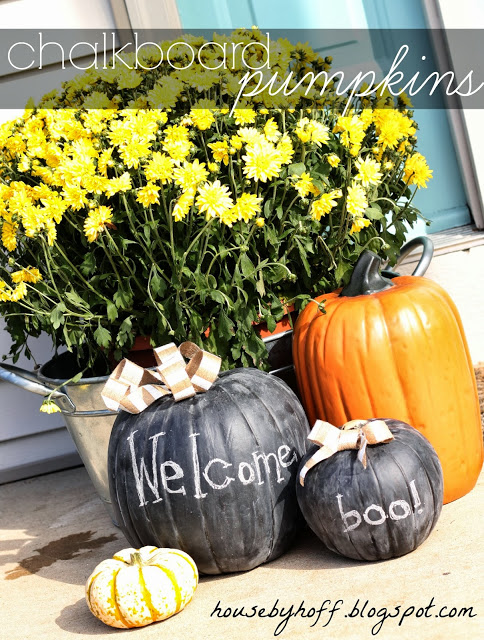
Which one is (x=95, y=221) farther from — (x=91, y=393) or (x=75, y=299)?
(x=91, y=393)

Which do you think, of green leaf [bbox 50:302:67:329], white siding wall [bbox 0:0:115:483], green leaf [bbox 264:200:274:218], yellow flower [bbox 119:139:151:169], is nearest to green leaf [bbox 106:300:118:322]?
green leaf [bbox 50:302:67:329]

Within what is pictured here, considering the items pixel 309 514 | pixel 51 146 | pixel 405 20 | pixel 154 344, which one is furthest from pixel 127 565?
pixel 405 20

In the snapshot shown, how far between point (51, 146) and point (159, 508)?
0.92 m

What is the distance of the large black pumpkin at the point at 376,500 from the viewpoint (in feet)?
4.89

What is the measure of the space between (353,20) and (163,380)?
1.63 metres

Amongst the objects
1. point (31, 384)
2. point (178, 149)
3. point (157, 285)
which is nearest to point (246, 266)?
point (157, 285)

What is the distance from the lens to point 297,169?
181cm

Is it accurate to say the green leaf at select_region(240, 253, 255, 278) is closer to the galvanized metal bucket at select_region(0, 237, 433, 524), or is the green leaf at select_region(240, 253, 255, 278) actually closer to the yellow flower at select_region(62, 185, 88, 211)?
the galvanized metal bucket at select_region(0, 237, 433, 524)

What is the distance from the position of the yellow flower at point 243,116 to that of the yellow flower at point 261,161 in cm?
11

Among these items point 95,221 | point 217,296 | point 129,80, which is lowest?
point 217,296

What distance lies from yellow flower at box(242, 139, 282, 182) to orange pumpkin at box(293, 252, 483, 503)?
33 cm

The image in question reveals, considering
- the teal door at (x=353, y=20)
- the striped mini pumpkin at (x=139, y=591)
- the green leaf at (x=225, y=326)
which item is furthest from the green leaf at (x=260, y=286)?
the teal door at (x=353, y=20)

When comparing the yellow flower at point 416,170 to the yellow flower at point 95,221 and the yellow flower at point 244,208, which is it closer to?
the yellow flower at point 244,208

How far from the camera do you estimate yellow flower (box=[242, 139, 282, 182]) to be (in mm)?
1675
